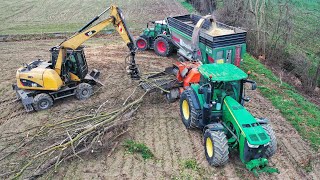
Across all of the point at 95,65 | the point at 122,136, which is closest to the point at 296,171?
the point at 122,136

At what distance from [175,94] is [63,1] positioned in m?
26.0

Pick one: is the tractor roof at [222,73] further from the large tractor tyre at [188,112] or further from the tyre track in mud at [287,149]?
the tyre track in mud at [287,149]

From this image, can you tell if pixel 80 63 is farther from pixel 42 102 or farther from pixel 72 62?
pixel 42 102

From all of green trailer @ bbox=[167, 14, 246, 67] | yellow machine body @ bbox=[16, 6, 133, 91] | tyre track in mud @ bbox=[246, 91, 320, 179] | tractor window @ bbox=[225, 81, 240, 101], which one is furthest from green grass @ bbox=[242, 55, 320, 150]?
yellow machine body @ bbox=[16, 6, 133, 91]

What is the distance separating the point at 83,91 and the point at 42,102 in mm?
1492

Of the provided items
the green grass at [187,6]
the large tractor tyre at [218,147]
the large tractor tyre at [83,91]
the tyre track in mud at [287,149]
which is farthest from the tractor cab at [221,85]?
the green grass at [187,6]

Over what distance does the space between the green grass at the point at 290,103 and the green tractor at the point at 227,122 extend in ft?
9.38

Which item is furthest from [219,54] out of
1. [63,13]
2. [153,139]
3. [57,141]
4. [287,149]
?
[63,13]

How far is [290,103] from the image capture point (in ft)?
38.6

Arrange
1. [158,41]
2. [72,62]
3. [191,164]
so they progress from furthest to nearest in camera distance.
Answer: [158,41] < [72,62] < [191,164]

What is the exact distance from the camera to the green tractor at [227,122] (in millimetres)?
7156

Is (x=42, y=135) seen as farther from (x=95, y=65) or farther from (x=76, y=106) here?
(x=95, y=65)

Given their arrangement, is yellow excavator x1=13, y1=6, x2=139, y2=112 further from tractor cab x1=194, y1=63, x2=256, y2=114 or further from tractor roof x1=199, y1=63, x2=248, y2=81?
tractor cab x1=194, y1=63, x2=256, y2=114

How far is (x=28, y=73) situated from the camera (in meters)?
10.6
